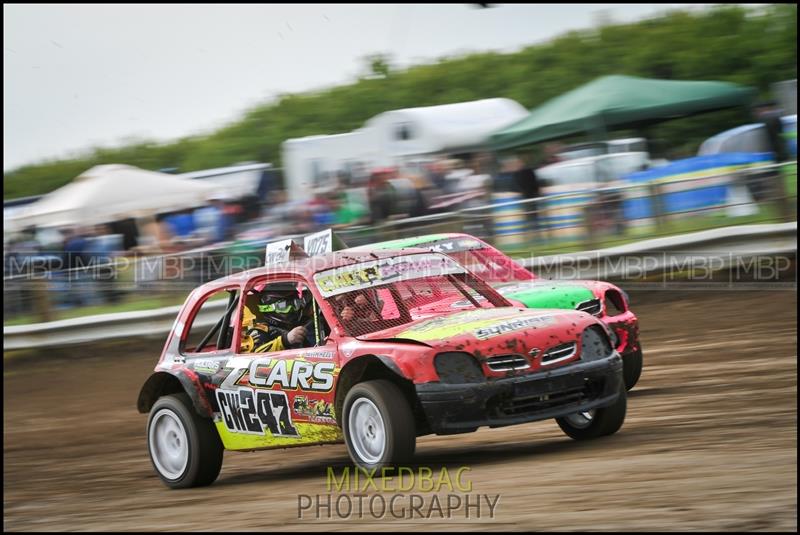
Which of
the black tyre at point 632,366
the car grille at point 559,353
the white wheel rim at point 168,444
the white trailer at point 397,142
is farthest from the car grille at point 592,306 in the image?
the white trailer at point 397,142

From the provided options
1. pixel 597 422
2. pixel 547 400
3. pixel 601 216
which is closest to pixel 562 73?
pixel 601 216

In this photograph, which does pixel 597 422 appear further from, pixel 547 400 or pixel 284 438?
pixel 284 438

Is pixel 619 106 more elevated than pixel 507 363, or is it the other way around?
pixel 619 106

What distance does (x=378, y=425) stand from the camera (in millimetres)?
5965

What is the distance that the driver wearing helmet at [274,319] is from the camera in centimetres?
698

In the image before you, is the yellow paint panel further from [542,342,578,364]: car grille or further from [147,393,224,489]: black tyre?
[542,342,578,364]: car grille

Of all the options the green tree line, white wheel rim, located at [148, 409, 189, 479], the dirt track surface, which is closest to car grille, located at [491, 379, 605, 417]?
the dirt track surface

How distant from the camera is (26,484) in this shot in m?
8.68

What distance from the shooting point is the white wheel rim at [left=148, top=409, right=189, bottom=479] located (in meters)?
7.37

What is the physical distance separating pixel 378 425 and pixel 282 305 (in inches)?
57.5

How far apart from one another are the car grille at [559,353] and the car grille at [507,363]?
0.12 metres

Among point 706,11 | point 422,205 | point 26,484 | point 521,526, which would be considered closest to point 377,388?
point 521,526

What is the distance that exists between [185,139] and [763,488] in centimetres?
4119

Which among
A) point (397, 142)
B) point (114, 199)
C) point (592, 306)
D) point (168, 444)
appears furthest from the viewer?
point (397, 142)
